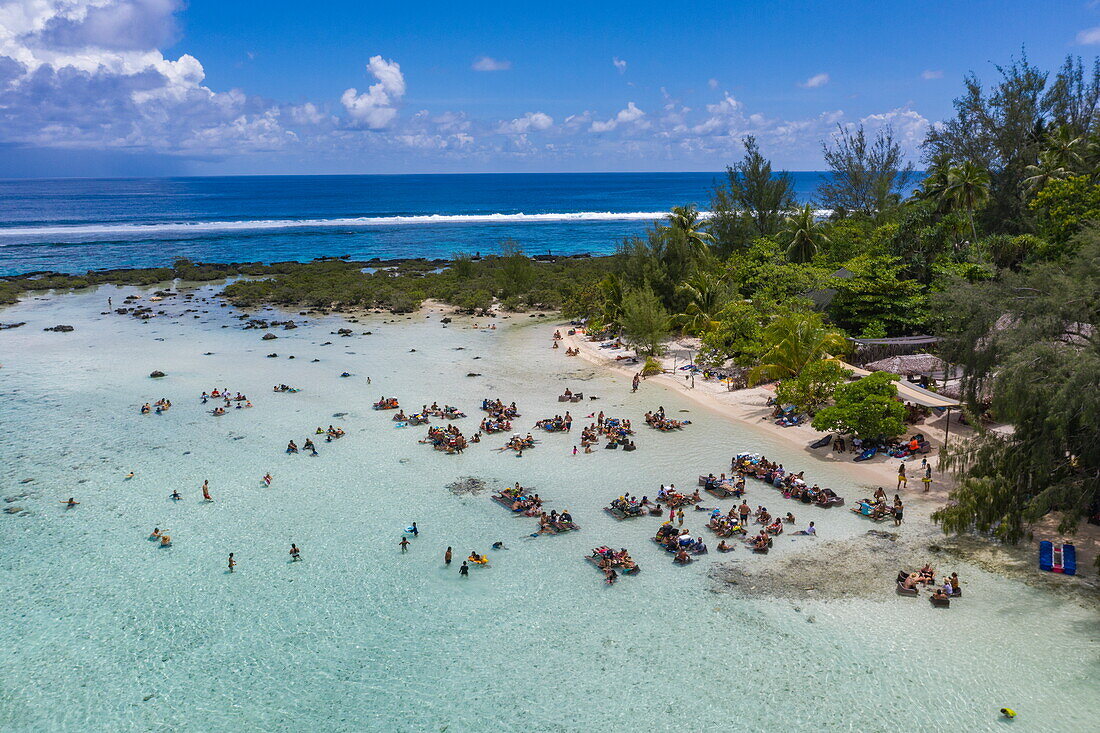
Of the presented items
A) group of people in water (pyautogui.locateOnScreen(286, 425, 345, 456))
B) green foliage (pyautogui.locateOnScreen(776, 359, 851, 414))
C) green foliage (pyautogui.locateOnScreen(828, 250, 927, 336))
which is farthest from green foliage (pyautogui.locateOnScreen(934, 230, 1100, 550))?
group of people in water (pyautogui.locateOnScreen(286, 425, 345, 456))

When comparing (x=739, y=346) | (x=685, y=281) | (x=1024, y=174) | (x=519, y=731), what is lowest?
(x=519, y=731)

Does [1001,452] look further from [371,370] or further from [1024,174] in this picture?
[1024,174]

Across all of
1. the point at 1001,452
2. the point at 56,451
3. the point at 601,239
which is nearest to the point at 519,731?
the point at 1001,452

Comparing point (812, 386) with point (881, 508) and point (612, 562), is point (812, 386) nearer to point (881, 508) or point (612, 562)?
point (881, 508)

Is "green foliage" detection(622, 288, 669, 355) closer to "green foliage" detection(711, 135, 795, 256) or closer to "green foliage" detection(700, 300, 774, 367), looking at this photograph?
"green foliage" detection(700, 300, 774, 367)

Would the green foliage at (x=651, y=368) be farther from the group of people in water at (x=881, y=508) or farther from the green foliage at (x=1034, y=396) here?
the green foliage at (x=1034, y=396)

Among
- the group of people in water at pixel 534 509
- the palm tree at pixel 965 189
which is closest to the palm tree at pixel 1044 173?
the palm tree at pixel 965 189
